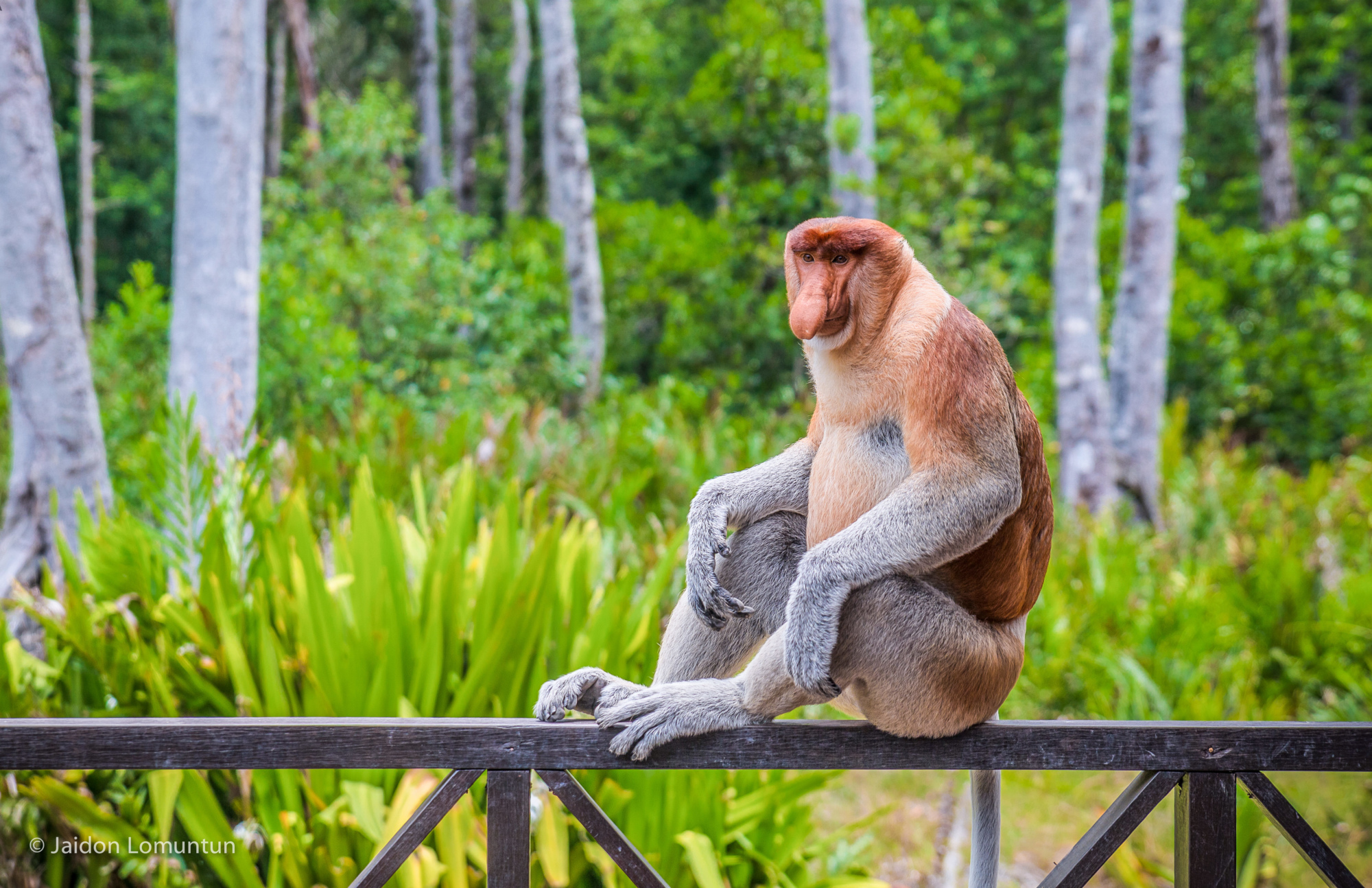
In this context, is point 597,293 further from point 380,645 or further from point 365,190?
point 380,645

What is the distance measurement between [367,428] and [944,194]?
3.95 meters

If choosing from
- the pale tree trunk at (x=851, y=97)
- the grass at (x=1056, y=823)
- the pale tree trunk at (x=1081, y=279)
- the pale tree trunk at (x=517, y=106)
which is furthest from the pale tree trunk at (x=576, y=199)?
the pale tree trunk at (x=517, y=106)

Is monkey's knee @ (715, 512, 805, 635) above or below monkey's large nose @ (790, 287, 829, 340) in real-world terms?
below

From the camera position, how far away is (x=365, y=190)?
30.7 feet

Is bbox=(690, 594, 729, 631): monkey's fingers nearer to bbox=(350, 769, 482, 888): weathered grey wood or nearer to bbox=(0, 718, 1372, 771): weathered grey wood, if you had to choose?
bbox=(0, 718, 1372, 771): weathered grey wood

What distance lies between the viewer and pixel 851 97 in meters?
5.86

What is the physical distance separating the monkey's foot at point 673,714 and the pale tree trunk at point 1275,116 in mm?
12338

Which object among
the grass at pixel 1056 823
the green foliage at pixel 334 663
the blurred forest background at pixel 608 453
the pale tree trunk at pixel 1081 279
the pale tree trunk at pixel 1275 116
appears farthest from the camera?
the pale tree trunk at pixel 1275 116

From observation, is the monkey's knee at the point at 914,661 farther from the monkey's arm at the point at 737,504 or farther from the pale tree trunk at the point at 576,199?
the pale tree trunk at the point at 576,199

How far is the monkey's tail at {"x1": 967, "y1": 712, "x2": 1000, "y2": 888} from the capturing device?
1476 mm

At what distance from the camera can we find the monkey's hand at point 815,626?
1.32m

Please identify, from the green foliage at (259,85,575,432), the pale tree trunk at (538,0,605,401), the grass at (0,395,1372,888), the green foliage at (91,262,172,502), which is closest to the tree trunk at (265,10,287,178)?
the green foliage at (259,85,575,432)

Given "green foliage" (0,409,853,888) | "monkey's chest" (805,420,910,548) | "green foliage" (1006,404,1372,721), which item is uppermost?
"monkey's chest" (805,420,910,548)

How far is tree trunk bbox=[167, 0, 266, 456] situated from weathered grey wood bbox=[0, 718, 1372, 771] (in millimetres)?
2659
